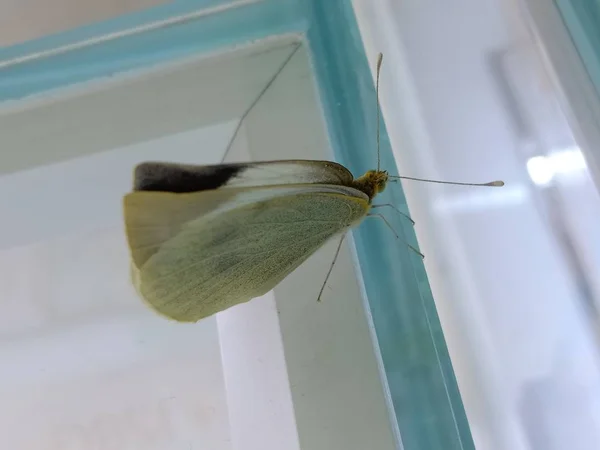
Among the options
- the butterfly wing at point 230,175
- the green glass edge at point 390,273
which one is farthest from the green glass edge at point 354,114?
the butterfly wing at point 230,175

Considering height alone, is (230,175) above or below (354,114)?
below

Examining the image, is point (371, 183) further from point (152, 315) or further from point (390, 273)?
point (152, 315)

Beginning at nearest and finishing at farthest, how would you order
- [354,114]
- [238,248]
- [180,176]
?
1. [180,176]
2. [238,248]
3. [354,114]

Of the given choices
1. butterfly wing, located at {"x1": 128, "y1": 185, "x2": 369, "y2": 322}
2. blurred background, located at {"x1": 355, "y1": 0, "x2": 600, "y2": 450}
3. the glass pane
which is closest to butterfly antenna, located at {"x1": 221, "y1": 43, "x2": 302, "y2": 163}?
the glass pane

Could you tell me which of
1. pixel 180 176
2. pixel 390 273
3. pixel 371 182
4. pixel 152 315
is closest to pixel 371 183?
pixel 371 182

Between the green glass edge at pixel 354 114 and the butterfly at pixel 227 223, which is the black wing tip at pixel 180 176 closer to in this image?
the butterfly at pixel 227 223
